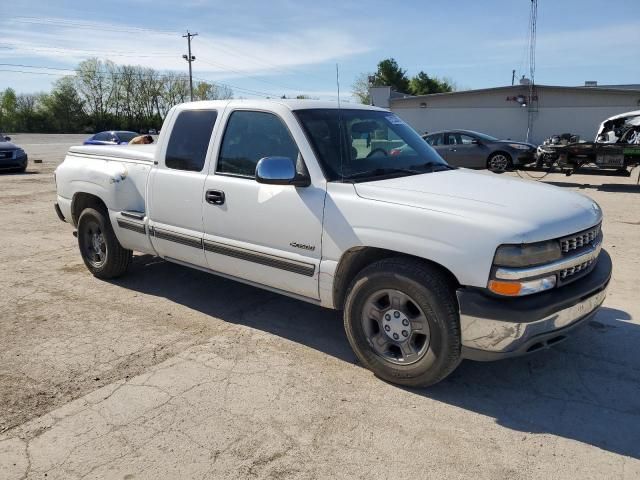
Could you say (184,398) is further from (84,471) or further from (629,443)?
(629,443)

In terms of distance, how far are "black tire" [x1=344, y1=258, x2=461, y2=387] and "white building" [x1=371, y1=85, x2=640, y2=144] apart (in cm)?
3129

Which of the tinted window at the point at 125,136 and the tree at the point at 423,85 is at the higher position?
the tree at the point at 423,85

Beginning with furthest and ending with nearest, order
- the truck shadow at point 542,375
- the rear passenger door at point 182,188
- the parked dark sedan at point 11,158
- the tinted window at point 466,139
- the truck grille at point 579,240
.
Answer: the parked dark sedan at point 11,158
the tinted window at point 466,139
the rear passenger door at point 182,188
the truck grille at point 579,240
the truck shadow at point 542,375

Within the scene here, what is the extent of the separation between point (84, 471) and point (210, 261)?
215cm

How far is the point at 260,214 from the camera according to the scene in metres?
4.09

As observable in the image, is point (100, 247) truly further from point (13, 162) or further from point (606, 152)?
point (13, 162)

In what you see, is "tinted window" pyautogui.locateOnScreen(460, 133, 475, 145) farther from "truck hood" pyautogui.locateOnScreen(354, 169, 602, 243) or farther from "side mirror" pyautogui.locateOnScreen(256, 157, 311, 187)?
"side mirror" pyautogui.locateOnScreen(256, 157, 311, 187)

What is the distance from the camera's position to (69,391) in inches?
139

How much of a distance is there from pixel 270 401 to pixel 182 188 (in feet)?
7.11

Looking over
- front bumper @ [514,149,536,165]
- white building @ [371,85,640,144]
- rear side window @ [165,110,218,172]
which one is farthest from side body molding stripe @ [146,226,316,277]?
white building @ [371,85,640,144]

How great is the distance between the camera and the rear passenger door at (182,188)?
459cm

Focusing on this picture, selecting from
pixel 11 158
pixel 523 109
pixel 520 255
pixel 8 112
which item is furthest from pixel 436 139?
pixel 8 112

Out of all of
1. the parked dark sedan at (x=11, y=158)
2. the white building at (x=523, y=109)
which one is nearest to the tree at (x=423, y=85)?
the white building at (x=523, y=109)

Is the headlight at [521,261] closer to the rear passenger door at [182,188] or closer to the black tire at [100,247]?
the rear passenger door at [182,188]
